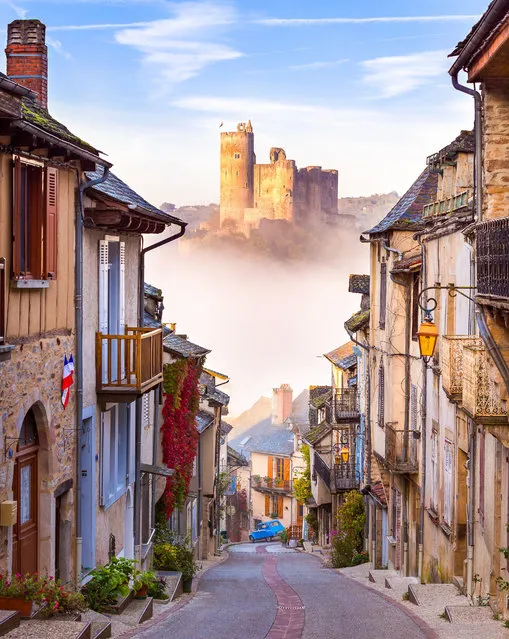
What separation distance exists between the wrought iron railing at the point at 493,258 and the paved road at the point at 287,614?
178 inches

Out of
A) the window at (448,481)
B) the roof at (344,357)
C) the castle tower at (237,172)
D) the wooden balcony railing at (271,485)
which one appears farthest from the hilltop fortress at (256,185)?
the window at (448,481)

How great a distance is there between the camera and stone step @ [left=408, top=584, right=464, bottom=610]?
1584cm

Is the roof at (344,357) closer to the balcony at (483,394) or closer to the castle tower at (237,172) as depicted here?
the balcony at (483,394)

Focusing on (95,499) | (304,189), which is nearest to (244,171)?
(304,189)

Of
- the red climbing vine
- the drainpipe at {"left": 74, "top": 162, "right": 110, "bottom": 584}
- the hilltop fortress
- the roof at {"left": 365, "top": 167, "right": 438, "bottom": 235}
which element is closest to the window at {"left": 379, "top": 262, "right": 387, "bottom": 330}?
the roof at {"left": 365, "top": 167, "right": 438, "bottom": 235}

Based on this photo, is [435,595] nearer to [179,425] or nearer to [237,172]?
[179,425]

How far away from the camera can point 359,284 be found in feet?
107

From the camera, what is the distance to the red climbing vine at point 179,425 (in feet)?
75.2

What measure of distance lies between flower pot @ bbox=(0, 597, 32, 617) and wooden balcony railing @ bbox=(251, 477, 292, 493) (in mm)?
→ 55905

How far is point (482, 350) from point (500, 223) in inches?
73.2

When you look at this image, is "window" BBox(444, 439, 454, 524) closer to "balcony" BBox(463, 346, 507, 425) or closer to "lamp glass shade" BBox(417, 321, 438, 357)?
"lamp glass shade" BBox(417, 321, 438, 357)

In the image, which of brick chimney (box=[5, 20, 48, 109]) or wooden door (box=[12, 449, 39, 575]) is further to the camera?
brick chimney (box=[5, 20, 48, 109])

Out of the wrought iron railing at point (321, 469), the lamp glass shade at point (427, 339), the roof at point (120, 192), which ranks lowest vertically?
the wrought iron railing at point (321, 469)

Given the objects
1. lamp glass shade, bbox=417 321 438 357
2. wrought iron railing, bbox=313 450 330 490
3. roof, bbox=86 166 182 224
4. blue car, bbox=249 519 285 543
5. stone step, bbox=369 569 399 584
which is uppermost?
roof, bbox=86 166 182 224
